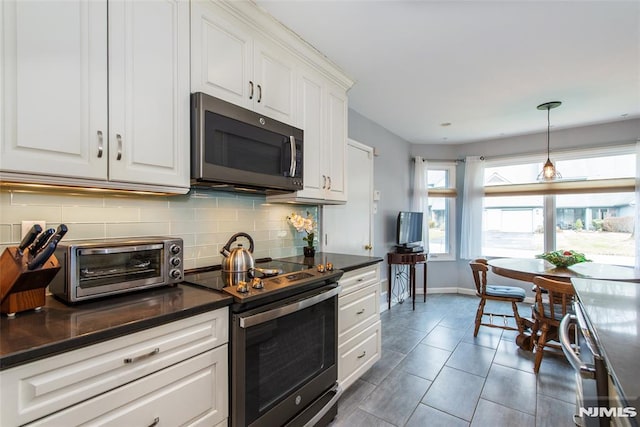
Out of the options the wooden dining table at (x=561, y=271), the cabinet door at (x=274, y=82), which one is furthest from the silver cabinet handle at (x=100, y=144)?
the wooden dining table at (x=561, y=271)

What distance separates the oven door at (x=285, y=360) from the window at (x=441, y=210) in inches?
151

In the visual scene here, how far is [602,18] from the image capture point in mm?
1877

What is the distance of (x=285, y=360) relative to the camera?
159cm

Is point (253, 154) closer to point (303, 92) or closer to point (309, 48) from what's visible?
point (303, 92)

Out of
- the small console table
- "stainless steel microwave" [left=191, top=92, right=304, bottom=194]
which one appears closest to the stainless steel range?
"stainless steel microwave" [left=191, top=92, right=304, bottom=194]

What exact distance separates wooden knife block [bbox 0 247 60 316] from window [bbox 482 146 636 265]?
5.54 metres

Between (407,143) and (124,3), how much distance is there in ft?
14.8

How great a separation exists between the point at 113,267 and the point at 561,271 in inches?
148

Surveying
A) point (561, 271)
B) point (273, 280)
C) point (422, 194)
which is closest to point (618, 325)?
point (273, 280)

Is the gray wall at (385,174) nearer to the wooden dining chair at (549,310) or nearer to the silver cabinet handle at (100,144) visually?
the wooden dining chair at (549,310)

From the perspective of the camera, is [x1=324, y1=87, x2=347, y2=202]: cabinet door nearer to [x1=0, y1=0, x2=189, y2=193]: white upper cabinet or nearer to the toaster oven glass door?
[x1=0, y1=0, x2=189, y2=193]: white upper cabinet

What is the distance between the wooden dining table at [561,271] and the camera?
2.66 metres

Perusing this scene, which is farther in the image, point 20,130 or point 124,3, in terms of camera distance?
point 124,3

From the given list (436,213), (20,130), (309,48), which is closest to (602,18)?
(309,48)
